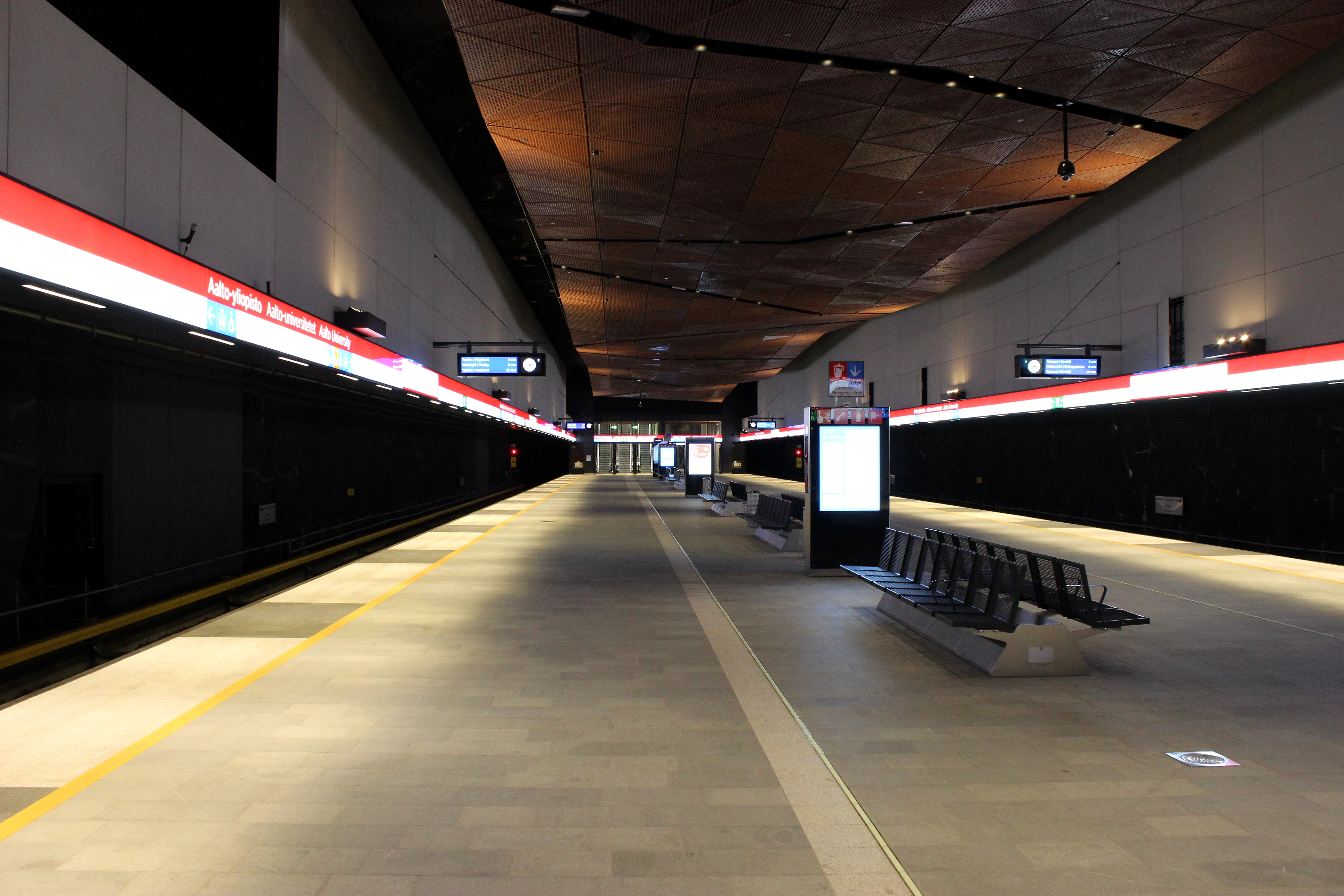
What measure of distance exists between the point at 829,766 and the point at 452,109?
1666 centimetres

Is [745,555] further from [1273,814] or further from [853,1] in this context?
[1273,814]

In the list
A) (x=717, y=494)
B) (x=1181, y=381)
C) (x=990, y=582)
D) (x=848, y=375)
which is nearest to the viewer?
(x=990, y=582)

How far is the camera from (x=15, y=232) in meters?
4.33

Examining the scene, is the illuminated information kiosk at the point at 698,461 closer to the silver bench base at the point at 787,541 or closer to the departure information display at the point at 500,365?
the departure information display at the point at 500,365

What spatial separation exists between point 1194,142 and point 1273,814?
1414cm

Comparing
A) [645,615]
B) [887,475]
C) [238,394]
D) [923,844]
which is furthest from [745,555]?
[923,844]

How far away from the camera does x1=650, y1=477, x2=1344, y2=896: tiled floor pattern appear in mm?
3096

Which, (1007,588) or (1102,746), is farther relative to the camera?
(1007,588)

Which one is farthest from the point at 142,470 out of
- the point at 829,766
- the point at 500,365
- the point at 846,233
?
the point at 846,233

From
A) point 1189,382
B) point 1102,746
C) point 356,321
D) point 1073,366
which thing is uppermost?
point 356,321

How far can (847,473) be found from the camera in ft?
34.5

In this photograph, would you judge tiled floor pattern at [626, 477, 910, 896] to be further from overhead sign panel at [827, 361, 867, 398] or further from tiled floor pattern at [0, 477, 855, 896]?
overhead sign panel at [827, 361, 867, 398]

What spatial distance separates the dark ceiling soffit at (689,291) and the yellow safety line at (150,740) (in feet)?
51.3

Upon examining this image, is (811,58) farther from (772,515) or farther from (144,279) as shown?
(772,515)
